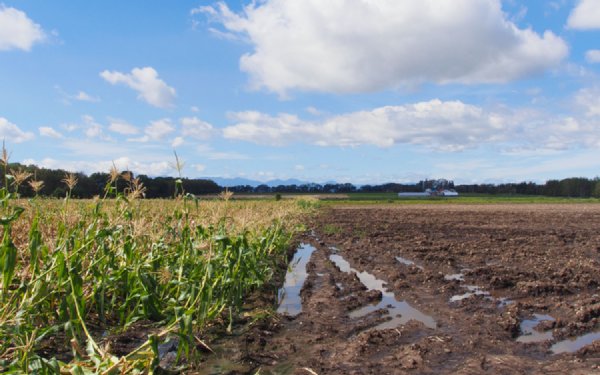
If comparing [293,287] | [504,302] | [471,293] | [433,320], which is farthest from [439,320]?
[293,287]

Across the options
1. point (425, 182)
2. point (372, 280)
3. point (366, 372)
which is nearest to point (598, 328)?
point (366, 372)

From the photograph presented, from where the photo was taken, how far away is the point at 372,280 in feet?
26.2

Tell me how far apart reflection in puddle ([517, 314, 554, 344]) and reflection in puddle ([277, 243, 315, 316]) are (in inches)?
104

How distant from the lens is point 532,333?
484cm

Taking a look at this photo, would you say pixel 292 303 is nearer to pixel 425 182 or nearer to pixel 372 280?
pixel 372 280

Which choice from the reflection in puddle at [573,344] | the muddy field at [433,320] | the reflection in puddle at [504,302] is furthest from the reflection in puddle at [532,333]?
the reflection in puddle at [504,302]

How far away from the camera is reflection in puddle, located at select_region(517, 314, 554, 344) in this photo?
4645 mm

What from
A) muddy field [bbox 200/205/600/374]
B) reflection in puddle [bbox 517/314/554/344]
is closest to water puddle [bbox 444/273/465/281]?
muddy field [bbox 200/205/600/374]

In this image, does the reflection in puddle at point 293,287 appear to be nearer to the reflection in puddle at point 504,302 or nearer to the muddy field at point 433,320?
the muddy field at point 433,320

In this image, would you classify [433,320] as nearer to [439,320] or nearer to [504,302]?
[439,320]

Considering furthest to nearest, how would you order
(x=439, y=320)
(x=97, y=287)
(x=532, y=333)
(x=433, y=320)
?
(x=433, y=320), (x=439, y=320), (x=532, y=333), (x=97, y=287)

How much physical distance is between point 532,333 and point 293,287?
12.2 feet

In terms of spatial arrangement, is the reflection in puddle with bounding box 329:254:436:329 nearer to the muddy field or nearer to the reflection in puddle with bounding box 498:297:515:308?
the muddy field

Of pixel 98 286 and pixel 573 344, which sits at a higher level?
pixel 98 286
